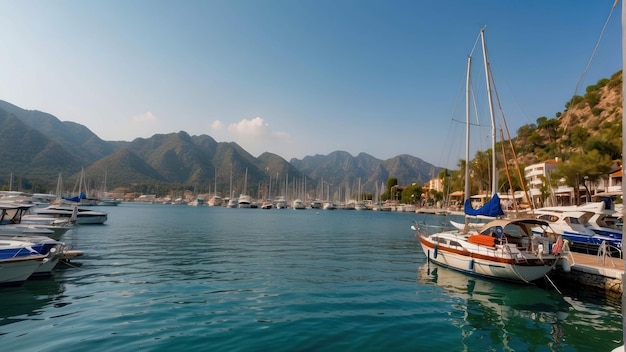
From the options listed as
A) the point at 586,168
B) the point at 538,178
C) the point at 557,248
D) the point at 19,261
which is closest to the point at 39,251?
the point at 19,261

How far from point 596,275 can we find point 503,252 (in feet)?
15.8

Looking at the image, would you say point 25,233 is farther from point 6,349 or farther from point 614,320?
point 614,320

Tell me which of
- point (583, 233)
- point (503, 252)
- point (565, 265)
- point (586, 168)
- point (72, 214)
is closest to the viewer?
point (565, 265)

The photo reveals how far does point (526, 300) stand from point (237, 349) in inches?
520

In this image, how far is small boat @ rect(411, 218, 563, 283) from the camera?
16906 mm

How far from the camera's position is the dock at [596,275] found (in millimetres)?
16359

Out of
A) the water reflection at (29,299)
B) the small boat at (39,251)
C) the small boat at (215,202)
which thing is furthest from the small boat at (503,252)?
the small boat at (215,202)

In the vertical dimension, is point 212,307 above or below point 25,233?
below

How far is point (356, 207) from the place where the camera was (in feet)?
526

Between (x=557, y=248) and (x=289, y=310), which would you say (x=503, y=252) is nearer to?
(x=557, y=248)

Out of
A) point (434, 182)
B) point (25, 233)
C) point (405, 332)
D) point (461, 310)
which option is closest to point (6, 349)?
point (405, 332)

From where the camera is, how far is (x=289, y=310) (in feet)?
41.9

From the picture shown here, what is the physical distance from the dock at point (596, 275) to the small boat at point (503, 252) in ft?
5.13

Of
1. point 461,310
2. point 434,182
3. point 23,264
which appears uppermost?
point 434,182
